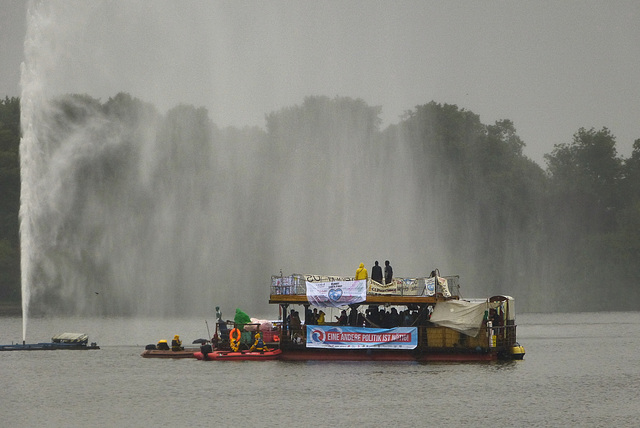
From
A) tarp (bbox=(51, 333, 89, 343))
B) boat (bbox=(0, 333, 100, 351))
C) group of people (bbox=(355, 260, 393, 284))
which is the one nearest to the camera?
group of people (bbox=(355, 260, 393, 284))

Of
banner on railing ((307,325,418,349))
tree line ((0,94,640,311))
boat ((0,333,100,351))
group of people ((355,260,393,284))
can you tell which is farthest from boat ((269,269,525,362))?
tree line ((0,94,640,311))

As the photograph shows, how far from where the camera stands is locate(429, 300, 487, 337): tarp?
5362 cm

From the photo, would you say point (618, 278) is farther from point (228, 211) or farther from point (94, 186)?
point (94, 186)

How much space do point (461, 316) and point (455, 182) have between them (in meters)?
87.1

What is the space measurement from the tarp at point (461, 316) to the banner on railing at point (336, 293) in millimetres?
3877

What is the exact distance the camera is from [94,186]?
4523 inches

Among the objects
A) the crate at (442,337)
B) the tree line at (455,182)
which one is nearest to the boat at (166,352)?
the crate at (442,337)

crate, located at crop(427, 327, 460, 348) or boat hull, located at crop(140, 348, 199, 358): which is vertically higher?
crate, located at crop(427, 327, 460, 348)

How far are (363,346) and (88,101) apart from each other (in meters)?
69.1

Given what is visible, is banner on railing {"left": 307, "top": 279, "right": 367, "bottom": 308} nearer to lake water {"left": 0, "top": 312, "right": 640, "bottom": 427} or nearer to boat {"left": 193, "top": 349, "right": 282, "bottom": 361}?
lake water {"left": 0, "top": 312, "right": 640, "bottom": 427}

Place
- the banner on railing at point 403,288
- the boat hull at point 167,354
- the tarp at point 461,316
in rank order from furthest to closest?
the boat hull at point 167,354, the banner on railing at point 403,288, the tarp at point 461,316

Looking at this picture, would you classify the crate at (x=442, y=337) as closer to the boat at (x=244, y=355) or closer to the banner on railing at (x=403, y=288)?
the banner on railing at (x=403, y=288)

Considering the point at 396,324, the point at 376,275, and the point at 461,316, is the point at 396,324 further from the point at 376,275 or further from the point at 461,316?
the point at 461,316

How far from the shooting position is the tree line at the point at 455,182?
118562 millimetres
